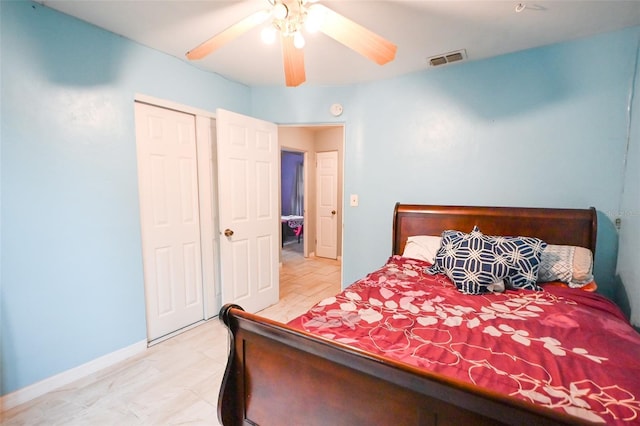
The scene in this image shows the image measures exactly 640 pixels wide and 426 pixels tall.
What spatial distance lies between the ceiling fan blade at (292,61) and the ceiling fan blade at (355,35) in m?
0.18

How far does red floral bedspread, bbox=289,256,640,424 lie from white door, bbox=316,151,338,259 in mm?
3432

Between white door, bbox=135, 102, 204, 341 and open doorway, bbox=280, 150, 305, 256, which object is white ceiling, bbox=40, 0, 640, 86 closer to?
white door, bbox=135, 102, 204, 341

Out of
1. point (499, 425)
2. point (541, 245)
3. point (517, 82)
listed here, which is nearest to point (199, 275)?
point (499, 425)

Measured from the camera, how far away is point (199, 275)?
270cm

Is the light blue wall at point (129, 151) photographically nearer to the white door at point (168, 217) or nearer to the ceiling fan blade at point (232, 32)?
the white door at point (168, 217)

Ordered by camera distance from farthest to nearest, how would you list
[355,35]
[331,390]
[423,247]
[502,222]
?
[423,247] → [502,222] → [355,35] → [331,390]

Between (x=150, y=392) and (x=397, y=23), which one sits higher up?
(x=397, y=23)

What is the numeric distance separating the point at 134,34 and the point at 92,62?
1.13 ft

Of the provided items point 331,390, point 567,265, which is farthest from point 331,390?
point 567,265

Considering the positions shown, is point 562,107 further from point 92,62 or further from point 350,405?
point 92,62

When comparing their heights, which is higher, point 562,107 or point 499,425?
point 562,107

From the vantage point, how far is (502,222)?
220 cm

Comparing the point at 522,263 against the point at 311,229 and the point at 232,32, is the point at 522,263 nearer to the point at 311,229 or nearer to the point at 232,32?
the point at 232,32

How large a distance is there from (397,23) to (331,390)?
6.71 feet
